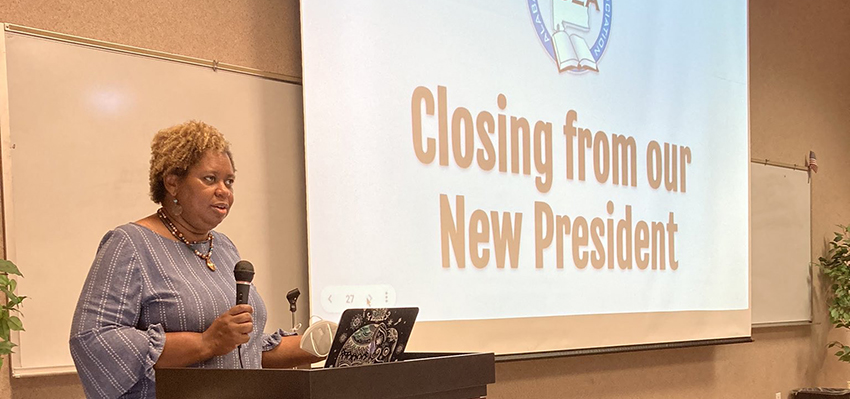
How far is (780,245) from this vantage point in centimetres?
591

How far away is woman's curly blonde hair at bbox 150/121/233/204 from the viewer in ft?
5.80

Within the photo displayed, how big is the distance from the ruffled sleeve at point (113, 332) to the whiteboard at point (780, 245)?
4835mm

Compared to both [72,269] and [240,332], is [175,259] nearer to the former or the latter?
[240,332]

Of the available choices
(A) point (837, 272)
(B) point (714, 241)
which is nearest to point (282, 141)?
(B) point (714, 241)

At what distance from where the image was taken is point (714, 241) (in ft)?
16.7

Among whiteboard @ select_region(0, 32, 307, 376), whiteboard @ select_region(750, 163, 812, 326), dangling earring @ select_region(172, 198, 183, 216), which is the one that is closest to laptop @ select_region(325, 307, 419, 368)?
dangling earring @ select_region(172, 198, 183, 216)

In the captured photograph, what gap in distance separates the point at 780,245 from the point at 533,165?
8.80 ft

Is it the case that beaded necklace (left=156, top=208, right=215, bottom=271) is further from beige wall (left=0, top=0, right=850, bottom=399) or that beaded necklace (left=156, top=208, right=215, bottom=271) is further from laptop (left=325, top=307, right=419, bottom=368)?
beige wall (left=0, top=0, right=850, bottom=399)

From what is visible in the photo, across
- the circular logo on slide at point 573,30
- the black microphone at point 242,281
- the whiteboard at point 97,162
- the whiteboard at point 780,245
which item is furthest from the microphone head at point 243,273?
the whiteboard at point 780,245

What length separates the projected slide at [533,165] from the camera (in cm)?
323

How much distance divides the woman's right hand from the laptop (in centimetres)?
16

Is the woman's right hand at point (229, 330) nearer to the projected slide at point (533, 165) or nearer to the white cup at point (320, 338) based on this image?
the white cup at point (320, 338)

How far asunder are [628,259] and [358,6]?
2045mm

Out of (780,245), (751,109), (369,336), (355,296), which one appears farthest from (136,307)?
(780,245)
